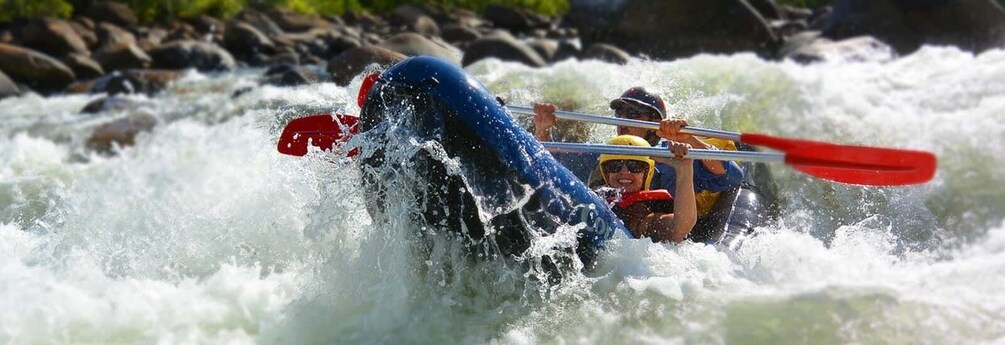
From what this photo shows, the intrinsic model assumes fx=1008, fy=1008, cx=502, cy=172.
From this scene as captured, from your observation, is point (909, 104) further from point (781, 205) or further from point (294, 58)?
point (294, 58)

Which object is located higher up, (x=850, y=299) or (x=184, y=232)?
(x=850, y=299)

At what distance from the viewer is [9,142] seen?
10047 mm

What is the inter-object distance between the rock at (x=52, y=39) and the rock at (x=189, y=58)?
1651 mm

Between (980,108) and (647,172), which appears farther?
(980,108)

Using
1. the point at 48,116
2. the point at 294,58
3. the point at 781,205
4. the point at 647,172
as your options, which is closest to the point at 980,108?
the point at 781,205

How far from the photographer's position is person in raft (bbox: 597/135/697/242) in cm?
459

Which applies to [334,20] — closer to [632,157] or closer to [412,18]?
[412,18]

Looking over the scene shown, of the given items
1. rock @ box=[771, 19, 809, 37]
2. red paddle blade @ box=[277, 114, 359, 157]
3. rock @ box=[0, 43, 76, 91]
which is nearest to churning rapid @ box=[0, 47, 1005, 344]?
red paddle blade @ box=[277, 114, 359, 157]

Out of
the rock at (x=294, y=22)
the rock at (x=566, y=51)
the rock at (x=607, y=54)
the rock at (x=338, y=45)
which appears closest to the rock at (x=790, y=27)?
the rock at (x=566, y=51)

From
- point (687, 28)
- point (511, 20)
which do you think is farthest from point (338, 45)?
point (511, 20)

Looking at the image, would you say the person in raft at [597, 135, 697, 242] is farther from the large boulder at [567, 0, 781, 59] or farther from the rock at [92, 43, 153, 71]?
the rock at [92, 43, 153, 71]

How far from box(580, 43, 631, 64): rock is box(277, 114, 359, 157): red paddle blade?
7.30m

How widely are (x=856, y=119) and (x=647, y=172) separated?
4.23 m

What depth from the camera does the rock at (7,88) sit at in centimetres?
1365
